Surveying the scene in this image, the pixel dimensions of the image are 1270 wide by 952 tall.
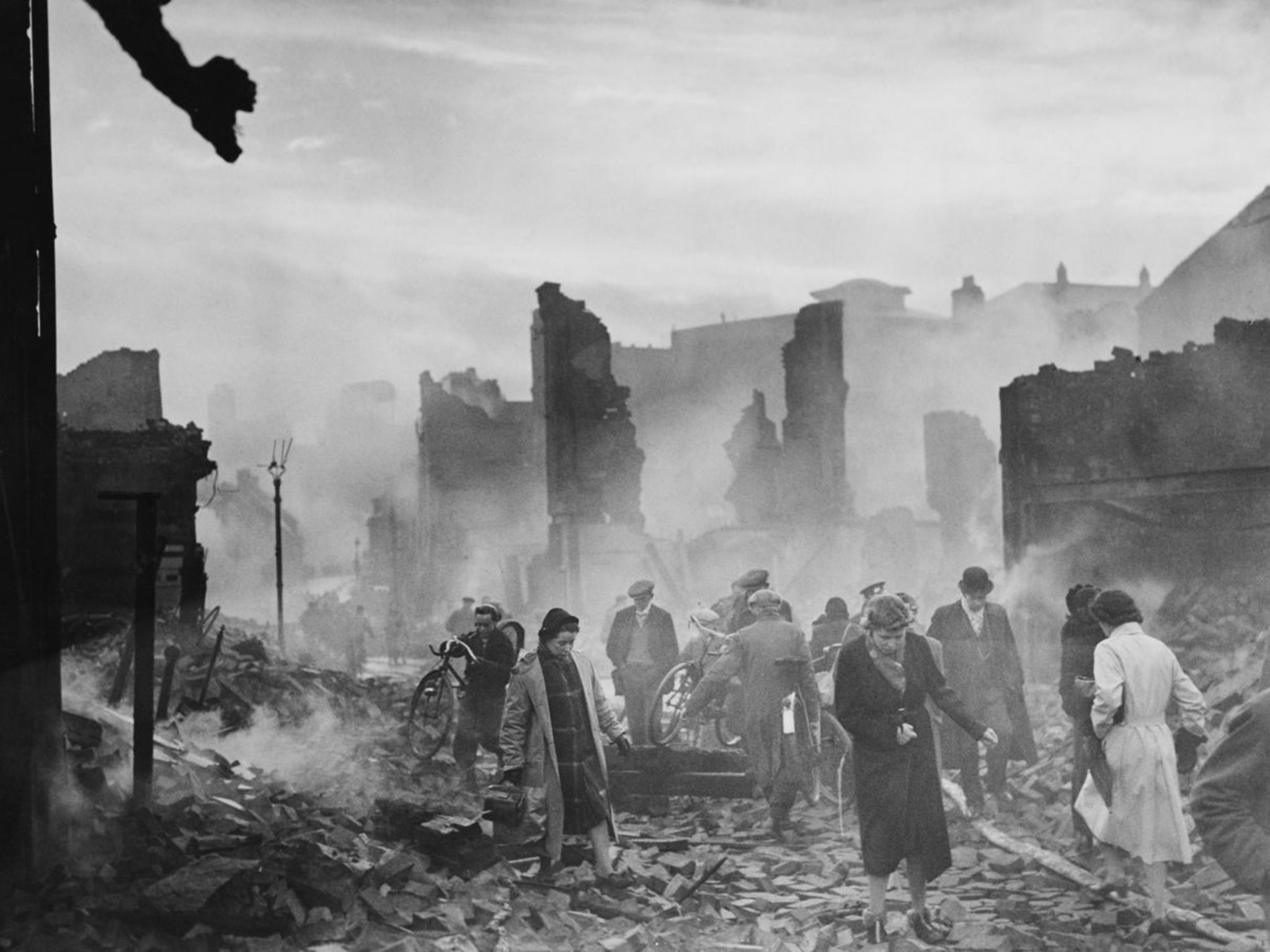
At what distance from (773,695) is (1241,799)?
270 inches

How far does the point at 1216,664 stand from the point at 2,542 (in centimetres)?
1284

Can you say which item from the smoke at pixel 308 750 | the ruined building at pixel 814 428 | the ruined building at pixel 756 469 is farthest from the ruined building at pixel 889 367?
the smoke at pixel 308 750

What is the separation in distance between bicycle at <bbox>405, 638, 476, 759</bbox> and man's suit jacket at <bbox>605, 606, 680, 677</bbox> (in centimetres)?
152

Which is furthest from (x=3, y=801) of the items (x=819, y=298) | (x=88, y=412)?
(x=819, y=298)

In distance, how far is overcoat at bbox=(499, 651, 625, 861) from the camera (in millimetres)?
8125

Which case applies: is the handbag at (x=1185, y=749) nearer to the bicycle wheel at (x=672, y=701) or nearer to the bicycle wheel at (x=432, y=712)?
the bicycle wheel at (x=672, y=701)

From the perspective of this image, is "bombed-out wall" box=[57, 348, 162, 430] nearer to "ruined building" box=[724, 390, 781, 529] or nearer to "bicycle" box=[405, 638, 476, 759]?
"ruined building" box=[724, 390, 781, 529]

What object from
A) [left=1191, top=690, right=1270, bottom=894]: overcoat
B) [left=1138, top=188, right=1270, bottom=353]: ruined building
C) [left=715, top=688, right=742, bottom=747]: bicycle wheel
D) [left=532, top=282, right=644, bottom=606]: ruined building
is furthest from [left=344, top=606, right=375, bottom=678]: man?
[left=1191, top=690, right=1270, bottom=894]: overcoat

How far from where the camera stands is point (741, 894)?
822 centimetres

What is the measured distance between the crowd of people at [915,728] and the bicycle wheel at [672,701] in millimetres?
167

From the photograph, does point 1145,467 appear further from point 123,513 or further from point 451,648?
point 123,513

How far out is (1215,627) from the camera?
15703 millimetres

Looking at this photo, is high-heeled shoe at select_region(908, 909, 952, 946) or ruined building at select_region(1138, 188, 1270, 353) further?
ruined building at select_region(1138, 188, 1270, 353)

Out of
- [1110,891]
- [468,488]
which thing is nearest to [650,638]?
[1110,891]
